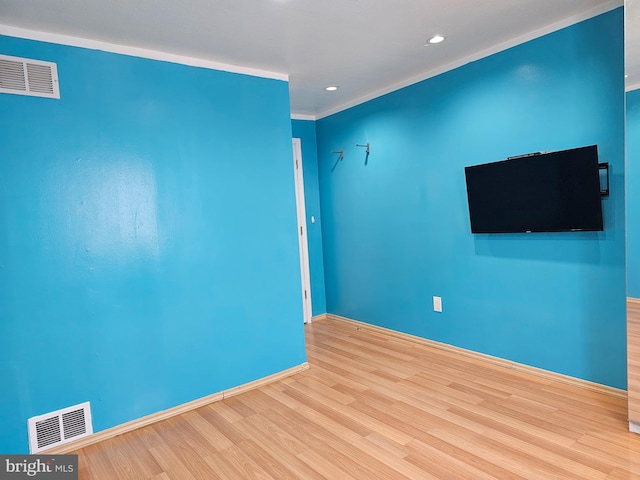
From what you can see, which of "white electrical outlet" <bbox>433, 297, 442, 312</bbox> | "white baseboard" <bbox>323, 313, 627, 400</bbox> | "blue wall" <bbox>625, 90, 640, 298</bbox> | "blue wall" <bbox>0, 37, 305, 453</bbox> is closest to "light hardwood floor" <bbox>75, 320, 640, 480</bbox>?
"white baseboard" <bbox>323, 313, 627, 400</bbox>

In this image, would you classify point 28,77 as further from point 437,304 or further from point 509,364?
point 509,364

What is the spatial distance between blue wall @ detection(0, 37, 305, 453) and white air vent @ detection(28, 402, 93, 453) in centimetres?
5

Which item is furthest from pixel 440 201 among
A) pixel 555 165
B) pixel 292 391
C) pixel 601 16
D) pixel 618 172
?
pixel 292 391

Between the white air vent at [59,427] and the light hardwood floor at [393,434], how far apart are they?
14 centimetres

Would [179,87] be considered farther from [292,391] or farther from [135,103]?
[292,391]

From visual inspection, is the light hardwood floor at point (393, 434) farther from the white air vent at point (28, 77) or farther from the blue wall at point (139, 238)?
the white air vent at point (28, 77)

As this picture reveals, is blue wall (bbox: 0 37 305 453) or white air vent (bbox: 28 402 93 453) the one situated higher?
blue wall (bbox: 0 37 305 453)

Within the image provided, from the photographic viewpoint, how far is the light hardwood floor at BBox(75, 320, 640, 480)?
6.81 ft

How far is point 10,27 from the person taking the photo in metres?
2.24

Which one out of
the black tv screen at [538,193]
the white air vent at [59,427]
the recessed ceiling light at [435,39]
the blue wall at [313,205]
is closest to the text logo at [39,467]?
the white air vent at [59,427]

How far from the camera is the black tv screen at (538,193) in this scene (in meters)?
2.58

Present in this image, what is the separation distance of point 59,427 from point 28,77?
2.04 meters

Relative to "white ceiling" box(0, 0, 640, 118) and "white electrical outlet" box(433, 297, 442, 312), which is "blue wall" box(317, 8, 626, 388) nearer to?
"white electrical outlet" box(433, 297, 442, 312)

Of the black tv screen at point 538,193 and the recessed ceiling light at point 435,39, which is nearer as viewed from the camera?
the black tv screen at point 538,193
